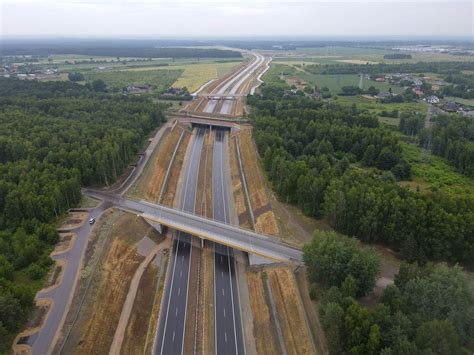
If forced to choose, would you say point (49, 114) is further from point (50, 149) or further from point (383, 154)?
point (383, 154)

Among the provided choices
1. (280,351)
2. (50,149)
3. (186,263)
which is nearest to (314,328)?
(280,351)

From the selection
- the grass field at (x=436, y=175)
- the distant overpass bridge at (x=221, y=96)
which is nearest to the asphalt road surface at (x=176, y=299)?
the grass field at (x=436, y=175)

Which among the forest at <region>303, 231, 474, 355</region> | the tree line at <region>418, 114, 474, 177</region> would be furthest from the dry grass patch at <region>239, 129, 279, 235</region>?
the tree line at <region>418, 114, 474, 177</region>

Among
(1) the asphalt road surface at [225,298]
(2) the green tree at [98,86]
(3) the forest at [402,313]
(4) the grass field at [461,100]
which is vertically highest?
(2) the green tree at [98,86]

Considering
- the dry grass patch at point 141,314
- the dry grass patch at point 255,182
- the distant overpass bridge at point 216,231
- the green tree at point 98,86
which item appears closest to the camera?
the dry grass patch at point 141,314

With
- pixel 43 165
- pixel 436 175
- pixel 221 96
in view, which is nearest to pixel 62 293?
pixel 43 165

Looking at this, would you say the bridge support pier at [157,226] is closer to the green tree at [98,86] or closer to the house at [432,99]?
the green tree at [98,86]

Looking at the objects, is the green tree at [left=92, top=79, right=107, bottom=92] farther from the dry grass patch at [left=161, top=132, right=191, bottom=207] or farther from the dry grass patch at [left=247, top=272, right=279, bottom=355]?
the dry grass patch at [left=247, top=272, right=279, bottom=355]
